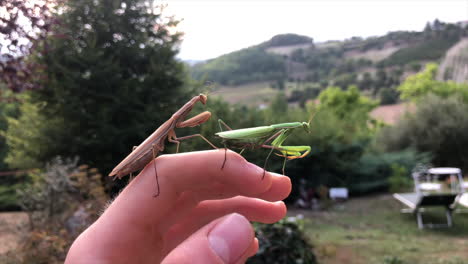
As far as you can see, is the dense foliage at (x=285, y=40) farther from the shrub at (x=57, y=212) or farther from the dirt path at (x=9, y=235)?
the dirt path at (x=9, y=235)

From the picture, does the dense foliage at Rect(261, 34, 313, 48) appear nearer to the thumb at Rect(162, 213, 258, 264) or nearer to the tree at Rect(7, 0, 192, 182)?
the thumb at Rect(162, 213, 258, 264)

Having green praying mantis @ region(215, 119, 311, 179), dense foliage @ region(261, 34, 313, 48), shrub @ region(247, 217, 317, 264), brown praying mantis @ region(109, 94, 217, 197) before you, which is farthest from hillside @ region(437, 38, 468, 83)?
brown praying mantis @ region(109, 94, 217, 197)

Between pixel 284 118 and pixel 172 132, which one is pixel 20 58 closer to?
pixel 172 132

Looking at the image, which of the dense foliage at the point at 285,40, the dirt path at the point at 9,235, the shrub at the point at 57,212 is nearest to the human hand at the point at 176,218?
Result: the dense foliage at the point at 285,40

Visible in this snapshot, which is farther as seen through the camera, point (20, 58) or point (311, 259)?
point (311, 259)

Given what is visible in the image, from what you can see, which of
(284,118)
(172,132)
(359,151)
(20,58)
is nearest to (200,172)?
(172,132)

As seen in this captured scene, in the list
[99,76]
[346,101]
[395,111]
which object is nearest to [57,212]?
[99,76]
